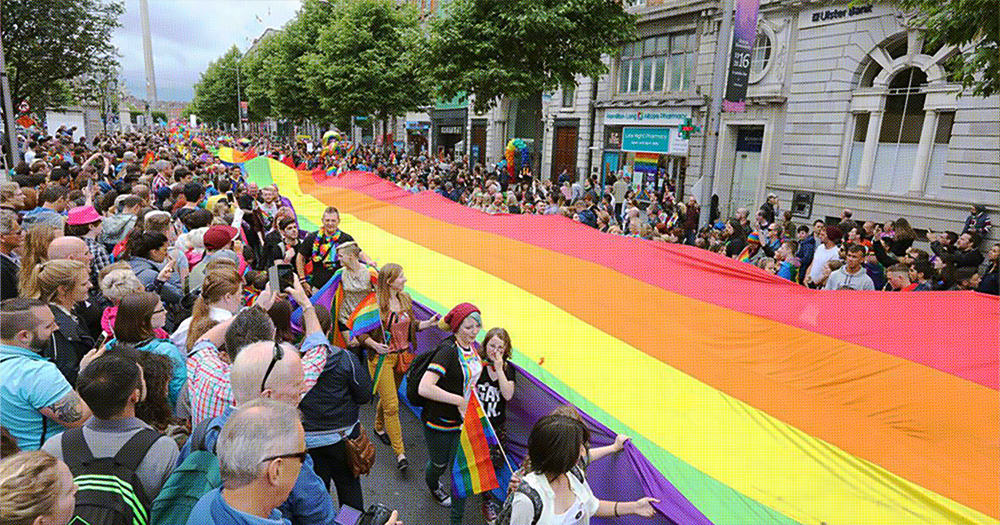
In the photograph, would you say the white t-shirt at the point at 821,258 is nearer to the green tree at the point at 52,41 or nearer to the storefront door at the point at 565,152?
the storefront door at the point at 565,152

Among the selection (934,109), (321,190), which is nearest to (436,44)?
(321,190)

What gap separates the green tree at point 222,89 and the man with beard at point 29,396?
72.5m

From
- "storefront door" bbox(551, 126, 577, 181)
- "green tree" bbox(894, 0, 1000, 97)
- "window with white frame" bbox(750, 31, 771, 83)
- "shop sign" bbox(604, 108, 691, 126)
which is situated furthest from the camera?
"storefront door" bbox(551, 126, 577, 181)

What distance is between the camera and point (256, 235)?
27.0ft

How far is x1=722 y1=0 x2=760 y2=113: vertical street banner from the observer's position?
12.6 meters

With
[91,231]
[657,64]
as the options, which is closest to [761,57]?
[657,64]

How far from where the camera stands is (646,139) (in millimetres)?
23266

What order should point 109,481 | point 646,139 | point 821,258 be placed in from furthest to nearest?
point 646,139
point 821,258
point 109,481

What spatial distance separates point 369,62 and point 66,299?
85.9 feet

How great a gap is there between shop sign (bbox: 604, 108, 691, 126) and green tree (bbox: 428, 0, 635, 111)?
4.64 m

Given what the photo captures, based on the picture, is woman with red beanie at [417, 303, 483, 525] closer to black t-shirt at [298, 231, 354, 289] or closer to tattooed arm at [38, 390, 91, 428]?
tattooed arm at [38, 390, 91, 428]

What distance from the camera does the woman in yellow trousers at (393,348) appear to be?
17.0 ft

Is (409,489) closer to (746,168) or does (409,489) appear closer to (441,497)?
(441,497)

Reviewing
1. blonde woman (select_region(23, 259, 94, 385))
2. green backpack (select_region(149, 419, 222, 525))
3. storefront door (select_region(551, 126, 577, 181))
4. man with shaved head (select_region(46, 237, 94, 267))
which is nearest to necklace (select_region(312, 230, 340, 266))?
man with shaved head (select_region(46, 237, 94, 267))
